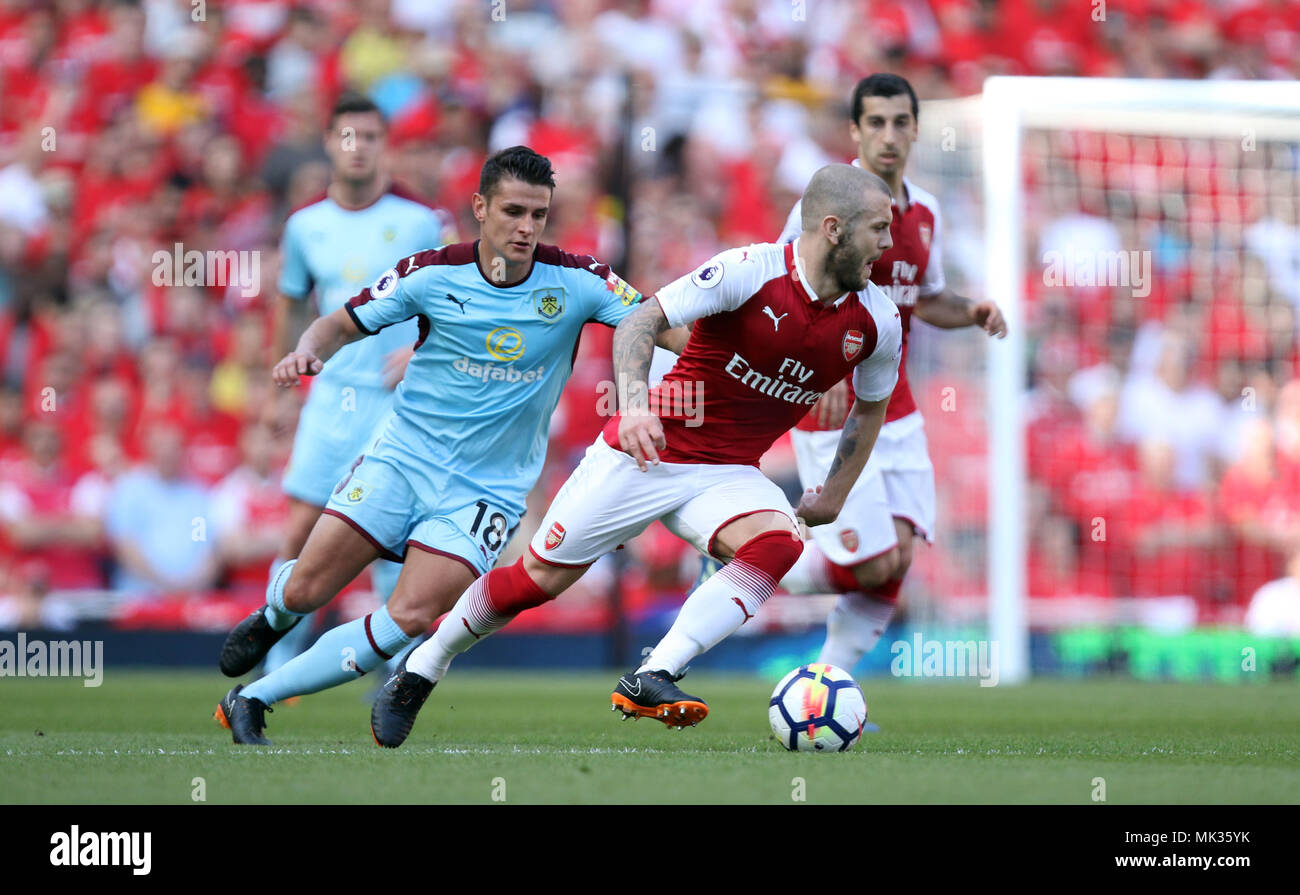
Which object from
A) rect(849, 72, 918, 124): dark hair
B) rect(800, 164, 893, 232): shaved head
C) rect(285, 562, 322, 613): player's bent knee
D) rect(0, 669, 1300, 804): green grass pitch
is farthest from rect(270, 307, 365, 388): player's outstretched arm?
rect(849, 72, 918, 124): dark hair

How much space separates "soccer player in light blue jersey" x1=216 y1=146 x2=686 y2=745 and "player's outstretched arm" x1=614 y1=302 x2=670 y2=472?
58 centimetres

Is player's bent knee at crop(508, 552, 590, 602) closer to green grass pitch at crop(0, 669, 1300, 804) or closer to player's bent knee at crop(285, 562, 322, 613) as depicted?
green grass pitch at crop(0, 669, 1300, 804)

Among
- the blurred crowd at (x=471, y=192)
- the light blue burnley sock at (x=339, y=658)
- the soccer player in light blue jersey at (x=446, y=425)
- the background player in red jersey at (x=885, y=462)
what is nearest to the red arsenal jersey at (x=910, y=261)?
the background player in red jersey at (x=885, y=462)

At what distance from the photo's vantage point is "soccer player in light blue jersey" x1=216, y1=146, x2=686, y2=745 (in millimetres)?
6145

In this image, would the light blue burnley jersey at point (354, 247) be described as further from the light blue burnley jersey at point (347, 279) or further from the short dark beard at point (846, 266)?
the short dark beard at point (846, 266)

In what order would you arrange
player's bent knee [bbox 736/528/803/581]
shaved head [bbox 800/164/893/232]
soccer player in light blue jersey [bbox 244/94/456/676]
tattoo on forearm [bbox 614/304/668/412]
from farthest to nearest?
soccer player in light blue jersey [bbox 244/94/456/676], player's bent knee [bbox 736/528/803/581], shaved head [bbox 800/164/893/232], tattoo on forearm [bbox 614/304/668/412]

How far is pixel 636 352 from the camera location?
5.48 m

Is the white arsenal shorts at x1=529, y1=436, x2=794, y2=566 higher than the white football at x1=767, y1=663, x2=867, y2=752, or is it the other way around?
the white arsenal shorts at x1=529, y1=436, x2=794, y2=566

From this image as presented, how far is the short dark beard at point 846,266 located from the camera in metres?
5.63

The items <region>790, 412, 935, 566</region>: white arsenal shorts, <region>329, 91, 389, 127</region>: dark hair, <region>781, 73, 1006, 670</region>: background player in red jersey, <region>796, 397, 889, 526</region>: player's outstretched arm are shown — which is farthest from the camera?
<region>329, 91, 389, 127</region>: dark hair

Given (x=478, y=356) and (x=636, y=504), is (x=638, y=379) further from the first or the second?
(x=478, y=356)

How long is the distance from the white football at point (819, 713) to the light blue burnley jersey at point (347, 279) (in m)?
3.31

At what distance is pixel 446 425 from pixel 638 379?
1386mm

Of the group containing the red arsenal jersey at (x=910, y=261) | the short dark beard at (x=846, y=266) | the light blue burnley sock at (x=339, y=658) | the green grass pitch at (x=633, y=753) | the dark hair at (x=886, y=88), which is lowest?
the green grass pitch at (x=633, y=753)
